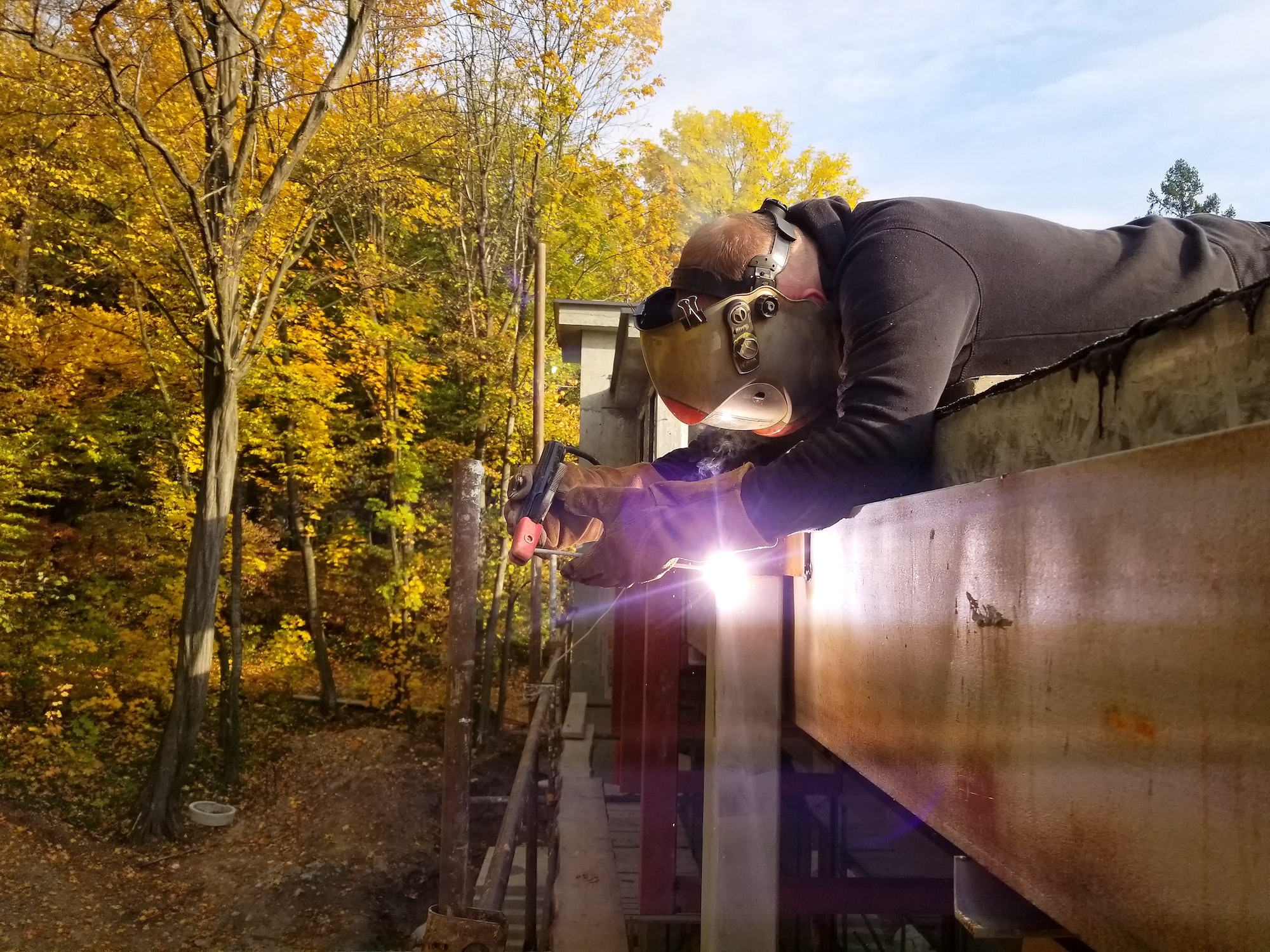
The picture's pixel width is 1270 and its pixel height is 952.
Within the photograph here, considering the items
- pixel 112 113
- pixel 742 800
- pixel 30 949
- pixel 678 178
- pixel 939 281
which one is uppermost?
pixel 678 178

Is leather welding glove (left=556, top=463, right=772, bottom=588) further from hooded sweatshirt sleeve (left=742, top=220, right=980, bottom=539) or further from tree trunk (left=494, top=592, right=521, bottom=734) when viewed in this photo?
tree trunk (left=494, top=592, right=521, bottom=734)

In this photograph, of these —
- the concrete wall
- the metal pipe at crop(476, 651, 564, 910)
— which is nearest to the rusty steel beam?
the metal pipe at crop(476, 651, 564, 910)

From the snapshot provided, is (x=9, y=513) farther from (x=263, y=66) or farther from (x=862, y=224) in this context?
(x=862, y=224)

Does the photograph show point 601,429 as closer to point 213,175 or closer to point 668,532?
point 213,175

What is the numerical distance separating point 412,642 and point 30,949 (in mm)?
9768

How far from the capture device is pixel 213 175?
11.4m

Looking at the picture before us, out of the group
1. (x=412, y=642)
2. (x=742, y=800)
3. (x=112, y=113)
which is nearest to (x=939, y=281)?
(x=742, y=800)

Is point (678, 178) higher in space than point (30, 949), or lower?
higher

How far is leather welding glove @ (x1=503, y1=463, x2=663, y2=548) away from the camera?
1.95 meters

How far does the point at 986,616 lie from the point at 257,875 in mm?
12731

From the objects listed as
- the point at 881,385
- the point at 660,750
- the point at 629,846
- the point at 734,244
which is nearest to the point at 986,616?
the point at 881,385

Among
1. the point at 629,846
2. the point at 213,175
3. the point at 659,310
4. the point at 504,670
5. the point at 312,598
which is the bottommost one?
the point at 504,670

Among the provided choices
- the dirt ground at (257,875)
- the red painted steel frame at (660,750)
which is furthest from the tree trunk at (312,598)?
the red painted steel frame at (660,750)

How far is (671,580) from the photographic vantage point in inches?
124
